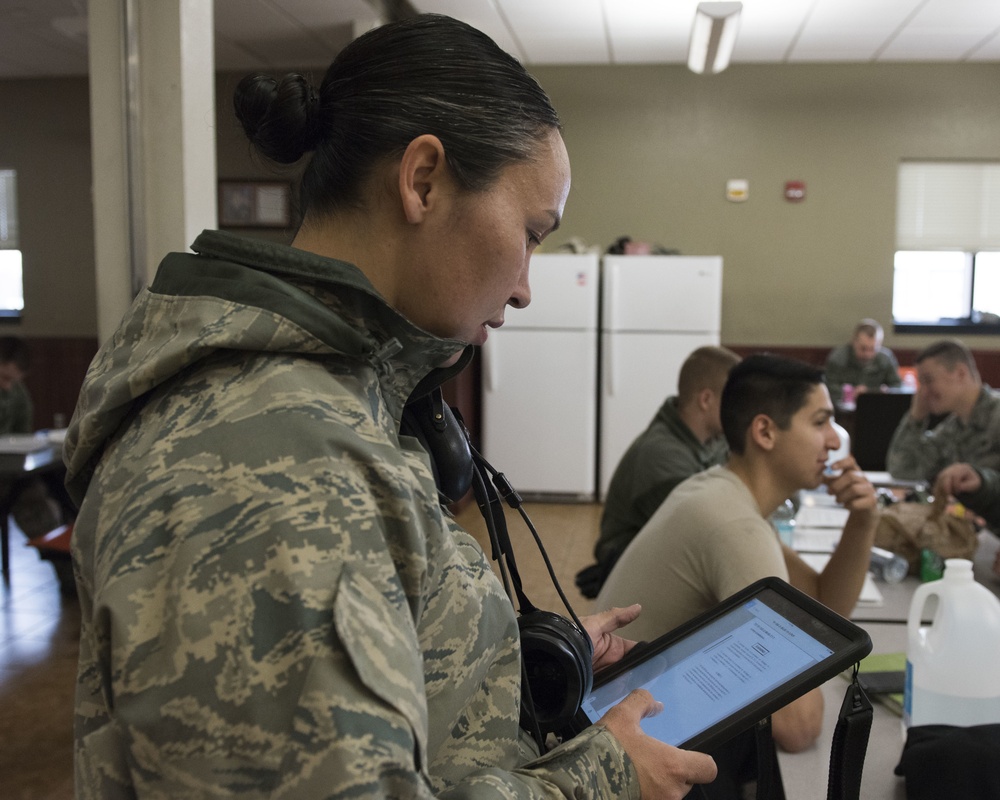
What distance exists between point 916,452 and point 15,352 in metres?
3.43

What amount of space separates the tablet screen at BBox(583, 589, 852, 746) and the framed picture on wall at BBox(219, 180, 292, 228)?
605 cm

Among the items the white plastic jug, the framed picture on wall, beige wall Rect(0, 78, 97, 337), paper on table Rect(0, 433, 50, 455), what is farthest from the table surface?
the framed picture on wall

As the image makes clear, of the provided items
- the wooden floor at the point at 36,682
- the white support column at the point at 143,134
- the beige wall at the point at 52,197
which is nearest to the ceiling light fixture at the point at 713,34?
the white support column at the point at 143,134

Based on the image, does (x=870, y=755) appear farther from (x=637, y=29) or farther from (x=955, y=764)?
(x=637, y=29)

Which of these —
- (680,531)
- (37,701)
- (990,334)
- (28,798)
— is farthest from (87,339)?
(990,334)

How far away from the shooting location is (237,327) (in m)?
0.61

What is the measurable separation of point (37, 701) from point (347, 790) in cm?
287

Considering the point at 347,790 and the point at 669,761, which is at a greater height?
the point at 347,790

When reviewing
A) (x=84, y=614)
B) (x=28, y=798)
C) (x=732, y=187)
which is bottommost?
(x=28, y=798)

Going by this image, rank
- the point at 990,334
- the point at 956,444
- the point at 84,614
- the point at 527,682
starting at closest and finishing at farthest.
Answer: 1. the point at 84,614
2. the point at 527,682
3. the point at 956,444
4. the point at 990,334

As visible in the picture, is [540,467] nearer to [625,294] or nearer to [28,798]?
[625,294]

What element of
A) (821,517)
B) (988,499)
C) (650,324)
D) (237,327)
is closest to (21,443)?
(821,517)

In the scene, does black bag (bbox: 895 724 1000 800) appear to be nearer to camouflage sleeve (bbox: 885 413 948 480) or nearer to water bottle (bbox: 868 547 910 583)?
water bottle (bbox: 868 547 910 583)

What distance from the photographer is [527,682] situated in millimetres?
841
